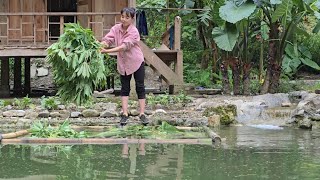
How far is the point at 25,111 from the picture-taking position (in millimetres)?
10180

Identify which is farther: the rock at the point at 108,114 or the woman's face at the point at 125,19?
the rock at the point at 108,114

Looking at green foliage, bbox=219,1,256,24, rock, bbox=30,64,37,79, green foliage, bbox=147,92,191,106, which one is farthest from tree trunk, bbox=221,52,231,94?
rock, bbox=30,64,37,79

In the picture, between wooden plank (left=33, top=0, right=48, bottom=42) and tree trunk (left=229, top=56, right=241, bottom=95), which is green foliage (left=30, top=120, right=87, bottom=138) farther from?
wooden plank (left=33, top=0, right=48, bottom=42)

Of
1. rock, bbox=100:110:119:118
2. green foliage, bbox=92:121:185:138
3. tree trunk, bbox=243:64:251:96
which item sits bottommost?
rock, bbox=100:110:119:118

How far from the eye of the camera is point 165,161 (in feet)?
15.6

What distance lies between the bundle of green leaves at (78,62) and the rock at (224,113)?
9.36 feet

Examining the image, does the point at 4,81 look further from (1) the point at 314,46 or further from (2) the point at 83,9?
(1) the point at 314,46

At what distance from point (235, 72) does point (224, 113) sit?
4.70m

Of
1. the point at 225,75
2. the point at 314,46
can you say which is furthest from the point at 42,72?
the point at 225,75

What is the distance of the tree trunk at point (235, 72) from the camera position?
46.2 feet

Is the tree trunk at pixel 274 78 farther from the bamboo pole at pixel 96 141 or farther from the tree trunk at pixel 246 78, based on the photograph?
the bamboo pole at pixel 96 141

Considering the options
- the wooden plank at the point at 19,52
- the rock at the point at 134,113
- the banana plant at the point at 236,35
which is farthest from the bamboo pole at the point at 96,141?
the wooden plank at the point at 19,52

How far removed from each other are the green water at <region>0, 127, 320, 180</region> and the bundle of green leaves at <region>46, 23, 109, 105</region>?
57.1 inches

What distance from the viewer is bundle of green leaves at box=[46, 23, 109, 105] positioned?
690cm
